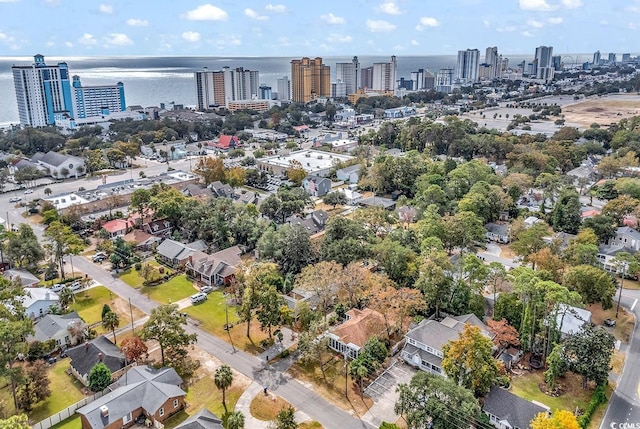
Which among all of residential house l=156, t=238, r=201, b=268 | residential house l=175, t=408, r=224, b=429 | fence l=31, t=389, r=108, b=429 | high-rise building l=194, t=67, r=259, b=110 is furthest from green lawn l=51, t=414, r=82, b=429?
high-rise building l=194, t=67, r=259, b=110

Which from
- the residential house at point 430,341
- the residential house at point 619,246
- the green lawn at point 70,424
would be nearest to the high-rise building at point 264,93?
the residential house at point 619,246

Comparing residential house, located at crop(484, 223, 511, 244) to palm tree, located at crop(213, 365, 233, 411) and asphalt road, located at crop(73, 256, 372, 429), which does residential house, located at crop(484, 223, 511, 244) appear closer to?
asphalt road, located at crop(73, 256, 372, 429)

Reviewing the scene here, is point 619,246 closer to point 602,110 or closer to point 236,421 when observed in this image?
point 236,421

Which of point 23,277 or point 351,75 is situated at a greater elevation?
point 351,75

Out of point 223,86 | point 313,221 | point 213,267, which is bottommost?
point 213,267

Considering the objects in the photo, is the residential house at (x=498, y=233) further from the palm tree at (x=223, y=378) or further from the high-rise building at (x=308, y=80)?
the high-rise building at (x=308, y=80)

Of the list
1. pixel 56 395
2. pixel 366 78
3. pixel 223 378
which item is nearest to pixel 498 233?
pixel 223 378
